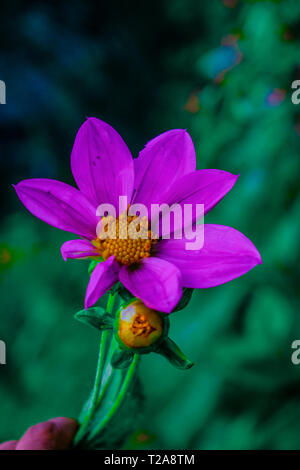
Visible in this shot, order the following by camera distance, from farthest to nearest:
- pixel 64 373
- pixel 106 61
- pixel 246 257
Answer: pixel 106 61, pixel 64 373, pixel 246 257

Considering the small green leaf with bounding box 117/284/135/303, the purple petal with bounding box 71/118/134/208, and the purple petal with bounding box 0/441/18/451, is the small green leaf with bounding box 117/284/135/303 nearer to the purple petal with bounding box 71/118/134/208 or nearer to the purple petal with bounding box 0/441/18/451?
the purple petal with bounding box 71/118/134/208

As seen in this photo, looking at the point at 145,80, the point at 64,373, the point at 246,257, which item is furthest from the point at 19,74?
the point at 246,257

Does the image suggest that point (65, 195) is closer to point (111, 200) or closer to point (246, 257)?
point (111, 200)

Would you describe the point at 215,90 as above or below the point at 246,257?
above

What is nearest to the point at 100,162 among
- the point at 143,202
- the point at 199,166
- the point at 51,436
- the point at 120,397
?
the point at 143,202

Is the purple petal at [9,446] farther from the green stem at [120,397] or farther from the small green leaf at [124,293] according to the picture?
the small green leaf at [124,293]

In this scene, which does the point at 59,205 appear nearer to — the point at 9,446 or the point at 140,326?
the point at 140,326

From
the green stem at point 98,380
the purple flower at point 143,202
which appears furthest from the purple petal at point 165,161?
the green stem at point 98,380
